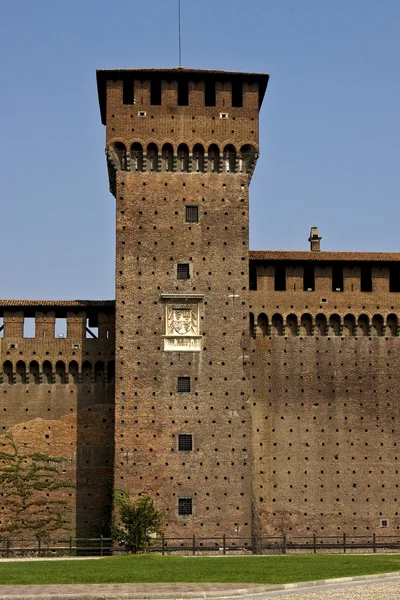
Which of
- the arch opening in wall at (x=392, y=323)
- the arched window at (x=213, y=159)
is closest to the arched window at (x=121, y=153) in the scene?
the arched window at (x=213, y=159)

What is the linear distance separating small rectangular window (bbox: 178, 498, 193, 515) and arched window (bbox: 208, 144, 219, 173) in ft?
34.7

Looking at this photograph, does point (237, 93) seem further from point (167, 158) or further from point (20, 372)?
point (20, 372)

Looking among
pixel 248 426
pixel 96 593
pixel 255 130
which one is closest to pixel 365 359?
pixel 248 426

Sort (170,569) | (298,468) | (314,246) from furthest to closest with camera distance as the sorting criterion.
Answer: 1. (314,246)
2. (298,468)
3. (170,569)

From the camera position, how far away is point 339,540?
3559 cm

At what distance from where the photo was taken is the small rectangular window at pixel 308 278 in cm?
3728

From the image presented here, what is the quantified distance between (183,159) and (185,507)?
36.5 feet

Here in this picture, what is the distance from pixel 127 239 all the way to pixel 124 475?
742cm

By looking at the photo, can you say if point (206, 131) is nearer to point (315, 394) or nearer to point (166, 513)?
point (315, 394)

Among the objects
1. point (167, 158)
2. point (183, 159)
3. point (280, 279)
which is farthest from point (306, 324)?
point (167, 158)

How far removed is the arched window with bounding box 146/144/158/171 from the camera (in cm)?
3594

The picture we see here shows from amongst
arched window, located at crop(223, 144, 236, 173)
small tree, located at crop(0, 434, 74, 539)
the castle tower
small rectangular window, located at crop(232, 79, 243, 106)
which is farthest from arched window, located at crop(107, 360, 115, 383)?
small rectangular window, located at crop(232, 79, 243, 106)

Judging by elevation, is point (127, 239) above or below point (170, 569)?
above

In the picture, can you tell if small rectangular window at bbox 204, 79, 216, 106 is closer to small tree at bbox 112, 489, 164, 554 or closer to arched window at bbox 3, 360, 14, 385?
arched window at bbox 3, 360, 14, 385
